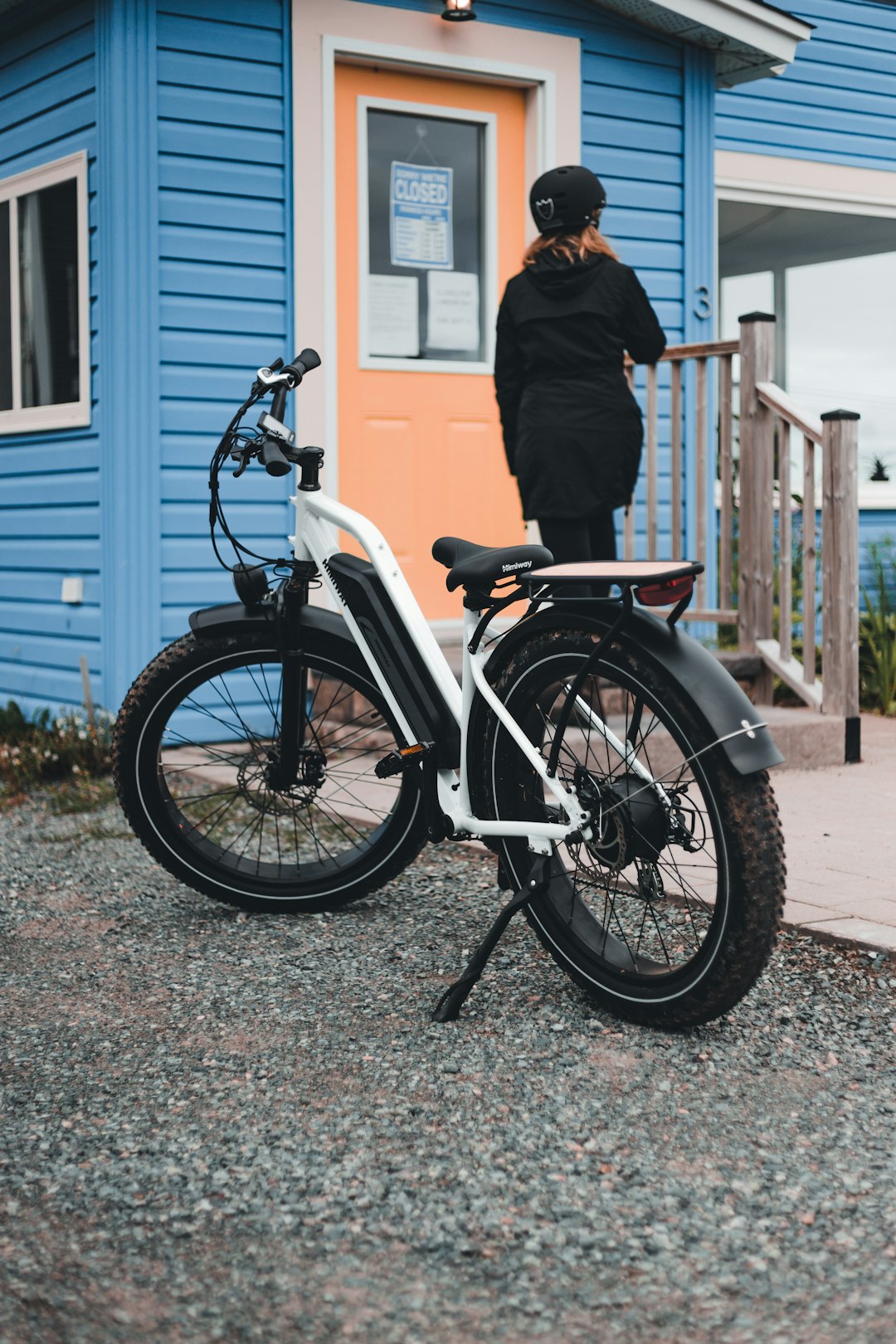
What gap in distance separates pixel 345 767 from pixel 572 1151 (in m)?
2.69

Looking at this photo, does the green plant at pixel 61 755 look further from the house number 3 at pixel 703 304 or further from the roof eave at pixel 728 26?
the roof eave at pixel 728 26

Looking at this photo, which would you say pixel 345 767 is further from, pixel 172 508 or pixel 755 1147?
pixel 755 1147

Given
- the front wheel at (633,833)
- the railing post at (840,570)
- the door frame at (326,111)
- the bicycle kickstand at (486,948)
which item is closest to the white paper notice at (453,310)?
the door frame at (326,111)

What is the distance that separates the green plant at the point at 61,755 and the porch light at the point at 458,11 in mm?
3230

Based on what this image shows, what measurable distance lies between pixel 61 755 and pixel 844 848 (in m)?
3.02

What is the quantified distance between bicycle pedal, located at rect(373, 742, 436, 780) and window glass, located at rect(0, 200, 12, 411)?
402 centimetres

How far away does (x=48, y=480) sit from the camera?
6.36m

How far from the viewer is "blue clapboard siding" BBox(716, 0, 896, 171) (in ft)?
27.8

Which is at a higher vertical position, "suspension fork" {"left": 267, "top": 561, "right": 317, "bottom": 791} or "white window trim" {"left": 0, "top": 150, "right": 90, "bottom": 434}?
"white window trim" {"left": 0, "top": 150, "right": 90, "bottom": 434}

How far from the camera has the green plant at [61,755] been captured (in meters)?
5.74

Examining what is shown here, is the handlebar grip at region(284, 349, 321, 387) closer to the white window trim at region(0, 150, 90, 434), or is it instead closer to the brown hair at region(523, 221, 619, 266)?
the brown hair at region(523, 221, 619, 266)

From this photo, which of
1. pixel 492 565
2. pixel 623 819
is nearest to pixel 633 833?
pixel 623 819

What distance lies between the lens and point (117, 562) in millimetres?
5867

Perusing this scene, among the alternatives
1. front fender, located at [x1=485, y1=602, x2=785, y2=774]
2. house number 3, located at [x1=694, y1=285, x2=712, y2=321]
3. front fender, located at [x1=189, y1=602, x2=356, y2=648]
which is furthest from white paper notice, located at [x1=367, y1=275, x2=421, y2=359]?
front fender, located at [x1=485, y1=602, x2=785, y2=774]
